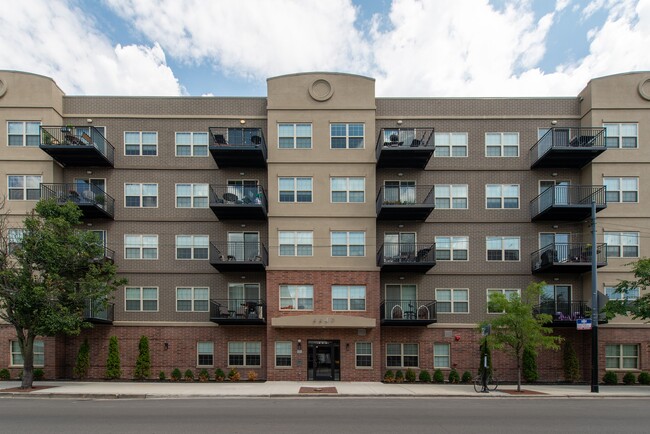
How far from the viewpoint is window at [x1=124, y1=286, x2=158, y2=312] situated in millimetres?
25047

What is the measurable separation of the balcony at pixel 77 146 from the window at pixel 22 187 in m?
1.80

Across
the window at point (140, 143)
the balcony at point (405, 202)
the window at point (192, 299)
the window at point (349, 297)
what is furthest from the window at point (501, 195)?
the window at point (140, 143)

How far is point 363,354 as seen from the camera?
23.9 m

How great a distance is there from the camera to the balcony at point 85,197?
2395 centimetres

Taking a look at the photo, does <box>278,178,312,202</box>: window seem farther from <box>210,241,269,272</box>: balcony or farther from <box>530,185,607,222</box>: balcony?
<box>530,185,607,222</box>: balcony

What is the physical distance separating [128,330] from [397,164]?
54.4 feet

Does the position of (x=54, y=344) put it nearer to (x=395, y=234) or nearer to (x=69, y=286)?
(x=69, y=286)

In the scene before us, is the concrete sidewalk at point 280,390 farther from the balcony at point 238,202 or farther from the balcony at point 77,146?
the balcony at point 77,146

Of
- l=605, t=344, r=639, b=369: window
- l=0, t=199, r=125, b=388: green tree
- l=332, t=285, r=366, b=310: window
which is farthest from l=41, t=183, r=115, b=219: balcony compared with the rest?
l=605, t=344, r=639, b=369: window

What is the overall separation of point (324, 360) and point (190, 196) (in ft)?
36.7

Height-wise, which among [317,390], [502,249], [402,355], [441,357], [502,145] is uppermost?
[502,145]

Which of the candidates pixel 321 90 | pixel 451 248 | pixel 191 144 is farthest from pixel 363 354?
pixel 191 144

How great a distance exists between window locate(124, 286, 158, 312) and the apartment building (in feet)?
0.26

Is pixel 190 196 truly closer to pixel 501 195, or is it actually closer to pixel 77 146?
pixel 77 146
